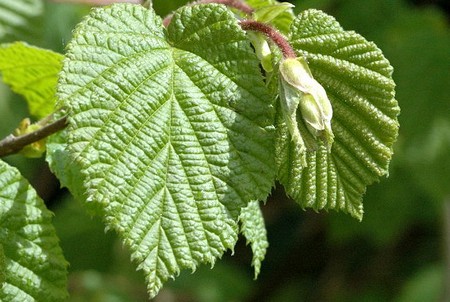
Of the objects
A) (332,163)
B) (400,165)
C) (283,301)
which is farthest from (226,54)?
(283,301)

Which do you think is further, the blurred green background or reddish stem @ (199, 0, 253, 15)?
the blurred green background

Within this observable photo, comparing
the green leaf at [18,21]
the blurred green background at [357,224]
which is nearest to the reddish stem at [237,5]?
the blurred green background at [357,224]

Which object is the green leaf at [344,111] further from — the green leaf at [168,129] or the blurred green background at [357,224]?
the blurred green background at [357,224]

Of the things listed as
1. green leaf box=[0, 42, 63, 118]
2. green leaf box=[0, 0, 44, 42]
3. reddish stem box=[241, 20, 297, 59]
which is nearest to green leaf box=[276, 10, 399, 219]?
reddish stem box=[241, 20, 297, 59]

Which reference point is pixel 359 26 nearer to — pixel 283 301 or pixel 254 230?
pixel 283 301

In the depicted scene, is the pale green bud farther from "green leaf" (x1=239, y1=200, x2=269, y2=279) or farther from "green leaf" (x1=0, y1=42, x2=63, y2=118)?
"green leaf" (x1=0, y1=42, x2=63, y2=118)

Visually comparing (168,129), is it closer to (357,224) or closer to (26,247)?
(26,247)

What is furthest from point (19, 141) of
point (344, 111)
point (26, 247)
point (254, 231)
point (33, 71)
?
point (344, 111)
